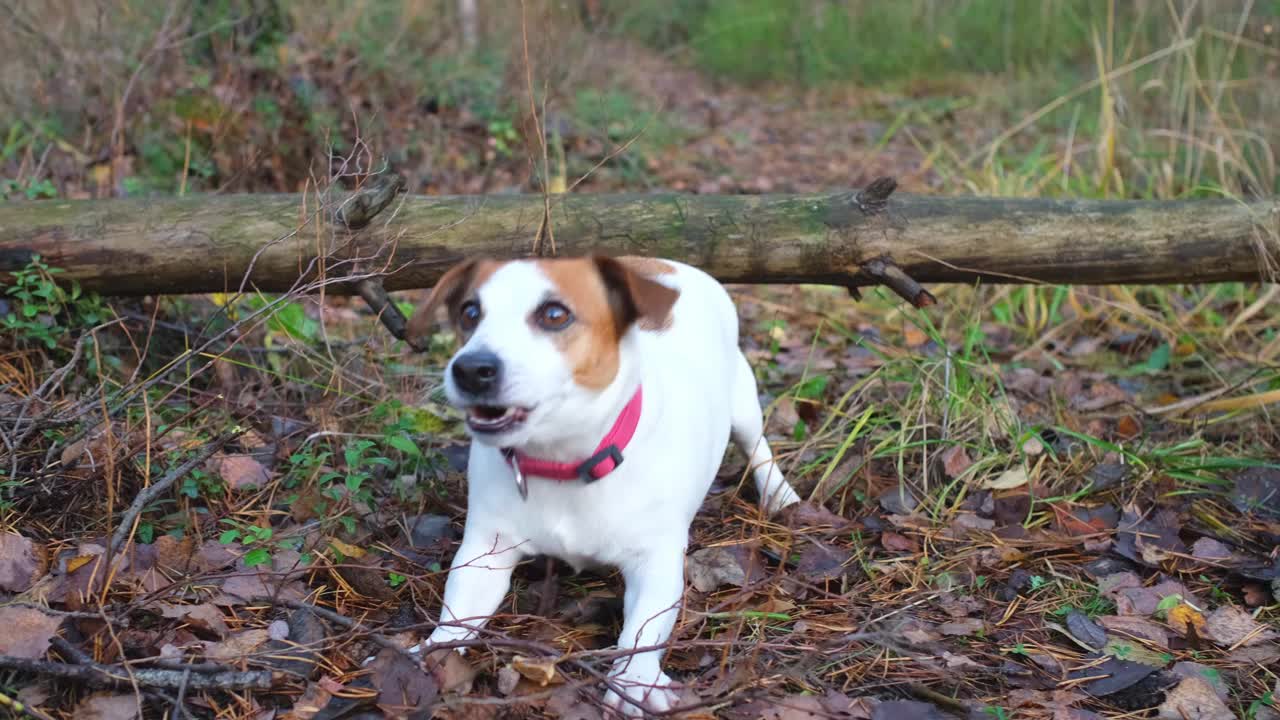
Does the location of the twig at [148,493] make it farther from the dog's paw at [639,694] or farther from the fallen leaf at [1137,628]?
the fallen leaf at [1137,628]

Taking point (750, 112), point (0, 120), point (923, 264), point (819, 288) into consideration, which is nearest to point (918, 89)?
point (750, 112)

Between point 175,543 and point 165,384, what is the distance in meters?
1.00

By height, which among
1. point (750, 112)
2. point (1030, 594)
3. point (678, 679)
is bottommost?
point (750, 112)

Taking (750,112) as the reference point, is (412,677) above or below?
above

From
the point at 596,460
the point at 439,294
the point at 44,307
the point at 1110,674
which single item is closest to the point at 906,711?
the point at 1110,674

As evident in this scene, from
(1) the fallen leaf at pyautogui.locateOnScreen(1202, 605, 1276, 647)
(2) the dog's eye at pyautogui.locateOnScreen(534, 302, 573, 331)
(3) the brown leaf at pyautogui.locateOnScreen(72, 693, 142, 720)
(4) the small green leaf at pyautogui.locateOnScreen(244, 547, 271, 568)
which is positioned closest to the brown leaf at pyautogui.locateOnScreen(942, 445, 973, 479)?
(1) the fallen leaf at pyautogui.locateOnScreen(1202, 605, 1276, 647)

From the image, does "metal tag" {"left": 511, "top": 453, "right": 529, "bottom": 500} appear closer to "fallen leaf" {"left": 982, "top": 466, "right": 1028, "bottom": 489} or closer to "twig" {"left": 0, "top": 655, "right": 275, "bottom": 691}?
"twig" {"left": 0, "top": 655, "right": 275, "bottom": 691}

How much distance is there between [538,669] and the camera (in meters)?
2.37

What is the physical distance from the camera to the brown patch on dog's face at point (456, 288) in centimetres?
253

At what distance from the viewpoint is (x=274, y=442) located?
348 cm

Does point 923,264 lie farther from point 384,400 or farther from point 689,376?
point 384,400

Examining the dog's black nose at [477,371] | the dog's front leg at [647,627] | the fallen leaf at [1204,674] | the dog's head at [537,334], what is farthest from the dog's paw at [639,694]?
the fallen leaf at [1204,674]

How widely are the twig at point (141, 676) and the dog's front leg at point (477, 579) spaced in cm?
42

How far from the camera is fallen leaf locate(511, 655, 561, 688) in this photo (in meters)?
2.35
